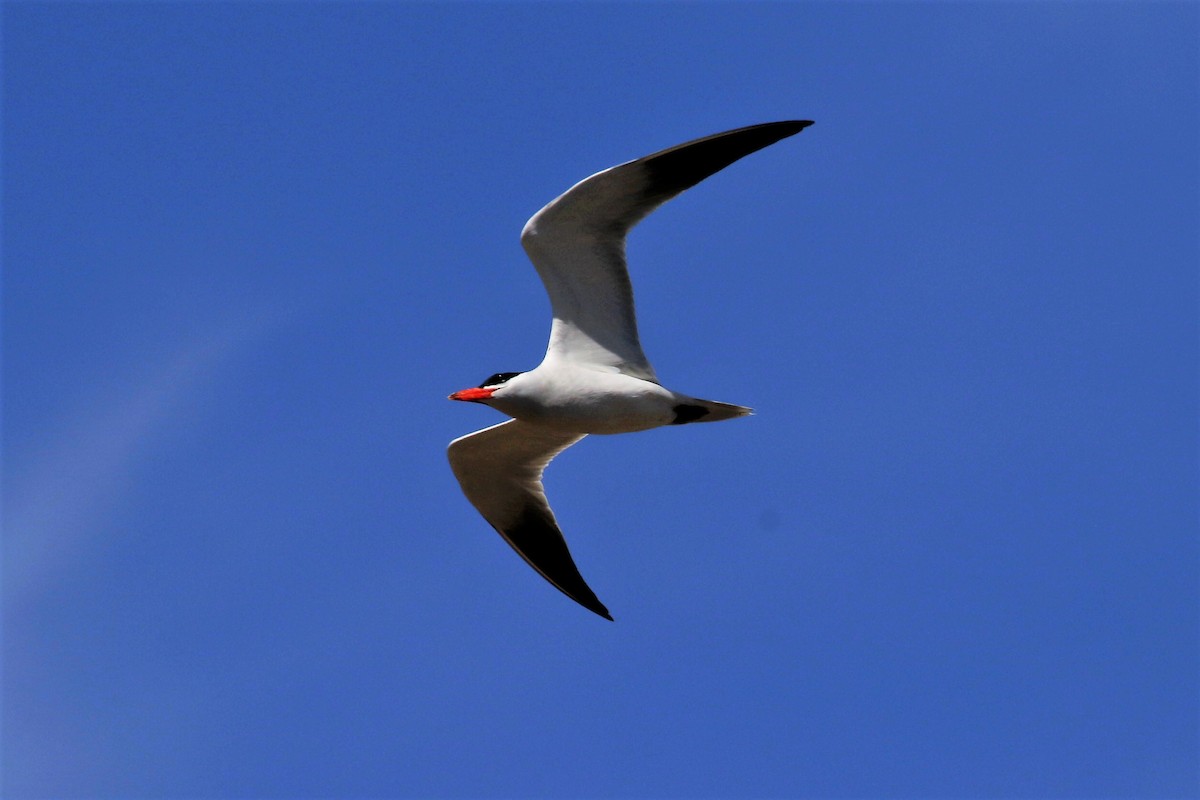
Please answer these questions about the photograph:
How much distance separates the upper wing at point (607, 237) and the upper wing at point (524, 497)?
1.80 meters

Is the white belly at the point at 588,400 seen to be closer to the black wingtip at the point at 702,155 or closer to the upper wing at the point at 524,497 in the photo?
the upper wing at the point at 524,497

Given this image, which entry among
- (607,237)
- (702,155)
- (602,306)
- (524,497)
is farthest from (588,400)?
(524,497)

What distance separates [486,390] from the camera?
1386 centimetres

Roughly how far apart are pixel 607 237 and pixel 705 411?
1.85 meters

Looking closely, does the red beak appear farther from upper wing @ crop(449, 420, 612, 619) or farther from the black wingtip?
the black wingtip

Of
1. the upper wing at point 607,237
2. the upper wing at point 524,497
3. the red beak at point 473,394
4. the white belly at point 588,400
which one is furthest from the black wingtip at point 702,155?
the upper wing at point 524,497

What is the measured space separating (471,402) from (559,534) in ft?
8.20

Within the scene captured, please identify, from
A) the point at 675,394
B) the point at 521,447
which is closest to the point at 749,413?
the point at 675,394

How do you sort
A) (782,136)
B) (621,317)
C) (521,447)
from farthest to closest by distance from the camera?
1. (521,447)
2. (621,317)
3. (782,136)

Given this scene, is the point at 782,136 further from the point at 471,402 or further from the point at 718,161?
the point at 471,402

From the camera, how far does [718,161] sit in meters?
13.2

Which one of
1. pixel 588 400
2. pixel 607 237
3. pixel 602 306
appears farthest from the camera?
pixel 602 306

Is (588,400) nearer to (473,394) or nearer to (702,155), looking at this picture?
(473,394)

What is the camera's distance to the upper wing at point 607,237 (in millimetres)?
13039
